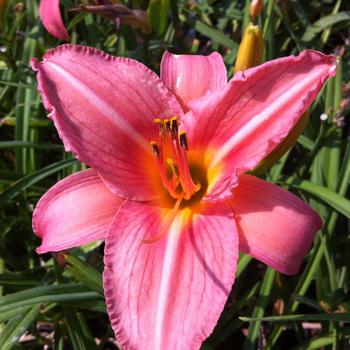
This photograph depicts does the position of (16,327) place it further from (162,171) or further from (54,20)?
(54,20)

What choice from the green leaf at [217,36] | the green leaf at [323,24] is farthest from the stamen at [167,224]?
the green leaf at [323,24]

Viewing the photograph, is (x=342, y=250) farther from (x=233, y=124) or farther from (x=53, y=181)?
(x=53, y=181)

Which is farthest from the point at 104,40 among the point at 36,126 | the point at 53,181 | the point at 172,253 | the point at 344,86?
the point at 172,253

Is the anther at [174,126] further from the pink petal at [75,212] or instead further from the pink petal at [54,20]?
the pink petal at [54,20]

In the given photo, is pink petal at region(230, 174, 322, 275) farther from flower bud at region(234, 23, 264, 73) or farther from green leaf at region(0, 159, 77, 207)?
green leaf at region(0, 159, 77, 207)

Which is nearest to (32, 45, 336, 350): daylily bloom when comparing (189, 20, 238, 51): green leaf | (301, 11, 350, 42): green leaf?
(189, 20, 238, 51): green leaf

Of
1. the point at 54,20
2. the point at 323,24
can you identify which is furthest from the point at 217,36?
the point at 54,20
